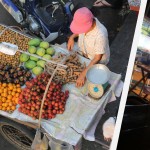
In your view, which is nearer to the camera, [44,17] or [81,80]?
[81,80]

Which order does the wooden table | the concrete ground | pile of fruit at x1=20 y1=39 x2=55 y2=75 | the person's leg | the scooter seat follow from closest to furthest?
1. the wooden table
2. pile of fruit at x1=20 y1=39 x2=55 y2=75
3. the scooter seat
4. the concrete ground
5. the person's leg

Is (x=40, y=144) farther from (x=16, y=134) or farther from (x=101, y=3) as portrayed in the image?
(x=101, y=3)

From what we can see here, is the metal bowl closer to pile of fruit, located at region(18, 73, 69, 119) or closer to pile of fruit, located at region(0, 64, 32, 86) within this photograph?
pile of fruit, located at region(18, 73, 69, 119)

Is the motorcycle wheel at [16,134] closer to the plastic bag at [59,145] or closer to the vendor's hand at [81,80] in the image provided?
the plastic bag at [59,145]

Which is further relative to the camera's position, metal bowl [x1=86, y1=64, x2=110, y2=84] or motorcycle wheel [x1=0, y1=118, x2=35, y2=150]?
motorcycle wheel [x1=0, y1=118, x2=35, y2=150]

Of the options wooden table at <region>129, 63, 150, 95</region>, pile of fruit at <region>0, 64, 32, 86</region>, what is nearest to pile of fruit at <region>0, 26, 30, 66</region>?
pile of fruit at <region>0, 64, 32, 86</region>

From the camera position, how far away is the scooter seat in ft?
16.0

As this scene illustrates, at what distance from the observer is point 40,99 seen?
10.8ft

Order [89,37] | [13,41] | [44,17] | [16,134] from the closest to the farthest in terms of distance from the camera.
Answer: [89,37] < [13,41] < [16,134] < [44,17]

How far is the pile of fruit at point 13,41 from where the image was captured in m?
3.74

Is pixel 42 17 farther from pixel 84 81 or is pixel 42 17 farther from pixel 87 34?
pixel 84 81

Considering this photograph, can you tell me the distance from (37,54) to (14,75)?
0.42 meters

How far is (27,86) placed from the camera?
3.42 metres

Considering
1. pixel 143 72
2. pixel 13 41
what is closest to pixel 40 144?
pixel 13 41
